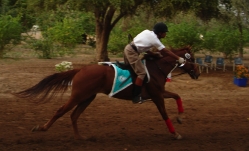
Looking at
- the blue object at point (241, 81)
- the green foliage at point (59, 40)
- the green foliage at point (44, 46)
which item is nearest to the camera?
the blue object at point (241, 81)

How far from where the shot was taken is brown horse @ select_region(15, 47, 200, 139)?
316 inches

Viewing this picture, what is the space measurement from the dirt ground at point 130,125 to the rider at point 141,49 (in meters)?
1.05

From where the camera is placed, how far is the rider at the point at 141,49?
815 centimetres

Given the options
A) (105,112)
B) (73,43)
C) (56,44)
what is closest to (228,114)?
(105,112)

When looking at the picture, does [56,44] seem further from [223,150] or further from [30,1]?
[223,150]

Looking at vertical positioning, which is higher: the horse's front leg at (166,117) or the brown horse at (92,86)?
the brown horse at (92,86)

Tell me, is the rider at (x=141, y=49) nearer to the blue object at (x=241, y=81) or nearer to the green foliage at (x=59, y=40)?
the blue object at (x=241, y=81)

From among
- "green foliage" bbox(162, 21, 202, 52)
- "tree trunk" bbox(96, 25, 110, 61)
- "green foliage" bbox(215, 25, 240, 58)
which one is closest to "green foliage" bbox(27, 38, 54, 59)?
"tree trunk" bbox(96, 25, 110, 61)

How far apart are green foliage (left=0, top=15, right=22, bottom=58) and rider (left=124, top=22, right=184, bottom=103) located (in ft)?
50.0

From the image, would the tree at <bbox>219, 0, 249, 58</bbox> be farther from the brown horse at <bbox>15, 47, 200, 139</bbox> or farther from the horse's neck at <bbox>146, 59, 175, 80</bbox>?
the horse's neck at <bbox>146, 59, 175, 80</bbox>

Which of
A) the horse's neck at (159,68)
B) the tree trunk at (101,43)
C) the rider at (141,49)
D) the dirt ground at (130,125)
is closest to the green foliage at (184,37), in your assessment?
the tree trunk at (101,43)

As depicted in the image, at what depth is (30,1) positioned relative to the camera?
854 inches

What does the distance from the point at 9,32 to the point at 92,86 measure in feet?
51.1

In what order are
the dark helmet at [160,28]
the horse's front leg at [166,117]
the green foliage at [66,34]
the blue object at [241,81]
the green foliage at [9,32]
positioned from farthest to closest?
1. the green foliage at [66,34]
2. the green foliage at [9,32]
3. the blue object at [241,81]
4. the horse's front leg at [166,117]
5. the dark helmet at [160,28]
